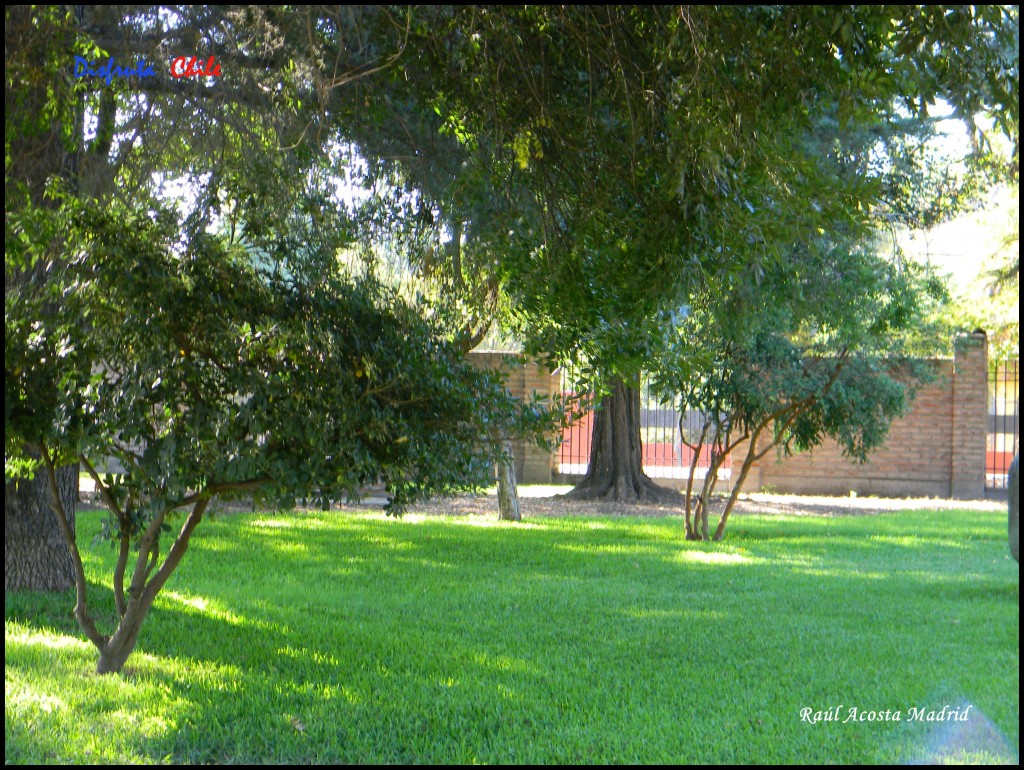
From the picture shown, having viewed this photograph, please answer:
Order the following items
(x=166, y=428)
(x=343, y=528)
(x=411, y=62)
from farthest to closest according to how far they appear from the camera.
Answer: (x=343, y=528)
(x=411, y=62)
(x=166, y=428)

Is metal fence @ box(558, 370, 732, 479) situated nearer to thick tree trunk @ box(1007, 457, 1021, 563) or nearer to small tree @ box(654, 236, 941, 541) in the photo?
small tree @ box(654, 236, 941, 541)

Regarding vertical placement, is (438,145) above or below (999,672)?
above

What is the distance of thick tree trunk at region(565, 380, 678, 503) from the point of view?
17.6 meters

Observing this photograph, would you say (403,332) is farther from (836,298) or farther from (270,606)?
(836,298)

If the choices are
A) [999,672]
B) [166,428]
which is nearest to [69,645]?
[166,428]

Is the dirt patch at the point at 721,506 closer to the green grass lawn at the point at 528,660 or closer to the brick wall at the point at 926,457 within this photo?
the brick wall at the point at 926,457

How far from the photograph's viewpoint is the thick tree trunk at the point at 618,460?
57.8ft

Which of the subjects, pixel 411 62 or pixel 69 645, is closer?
pixel 411 62

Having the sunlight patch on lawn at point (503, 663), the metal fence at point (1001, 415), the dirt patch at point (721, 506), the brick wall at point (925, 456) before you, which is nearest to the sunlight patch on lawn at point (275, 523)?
the dirt patch at point (721, 506)

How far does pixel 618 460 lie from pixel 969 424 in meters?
6.50

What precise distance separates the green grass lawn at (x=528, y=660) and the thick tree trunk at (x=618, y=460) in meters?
6.88

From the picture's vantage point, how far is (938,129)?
1273 centimetres

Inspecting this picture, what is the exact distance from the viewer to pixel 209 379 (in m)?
4.42

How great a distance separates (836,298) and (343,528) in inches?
243
